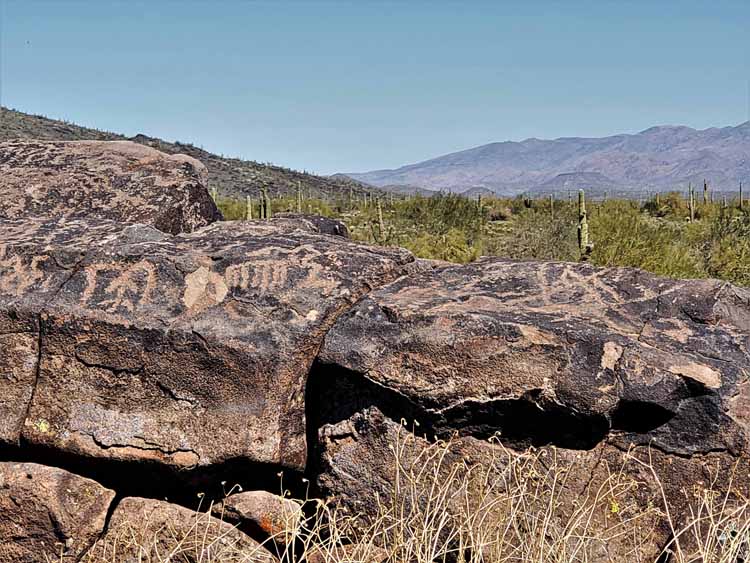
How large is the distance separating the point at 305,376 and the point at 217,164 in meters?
61.7

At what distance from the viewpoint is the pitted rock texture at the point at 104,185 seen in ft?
19.7

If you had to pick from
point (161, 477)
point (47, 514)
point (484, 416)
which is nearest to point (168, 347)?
point (161, 477)

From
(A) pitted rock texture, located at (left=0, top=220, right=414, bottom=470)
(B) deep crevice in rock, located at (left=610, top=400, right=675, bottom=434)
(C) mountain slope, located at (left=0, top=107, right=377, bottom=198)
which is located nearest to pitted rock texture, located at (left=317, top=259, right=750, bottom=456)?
(B) deep crevice in rock, located at (left=610, top=400, right=675, bottom=434)

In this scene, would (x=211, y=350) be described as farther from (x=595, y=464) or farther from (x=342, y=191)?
(x=342, y=191)

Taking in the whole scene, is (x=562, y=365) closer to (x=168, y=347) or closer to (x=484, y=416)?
(x=484, y=416)

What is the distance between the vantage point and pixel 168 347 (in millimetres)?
4160

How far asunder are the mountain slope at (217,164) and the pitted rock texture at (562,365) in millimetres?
49775

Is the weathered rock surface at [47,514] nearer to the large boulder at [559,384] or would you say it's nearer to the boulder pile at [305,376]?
the boulder pile at [305,376]

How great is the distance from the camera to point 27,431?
13.9ft

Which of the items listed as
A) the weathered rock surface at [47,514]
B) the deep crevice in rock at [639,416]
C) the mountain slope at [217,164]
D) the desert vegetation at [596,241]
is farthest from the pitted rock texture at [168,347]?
the mountain slope at [217,164]

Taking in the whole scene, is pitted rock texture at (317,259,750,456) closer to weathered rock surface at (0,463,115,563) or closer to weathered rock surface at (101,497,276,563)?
weathered rock surface at (101,497,276,563)

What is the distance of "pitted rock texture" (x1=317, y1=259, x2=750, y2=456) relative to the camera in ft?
12.3

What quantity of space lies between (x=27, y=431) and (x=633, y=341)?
2972 mm

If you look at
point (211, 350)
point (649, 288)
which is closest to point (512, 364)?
Answer: point (649, 288)
